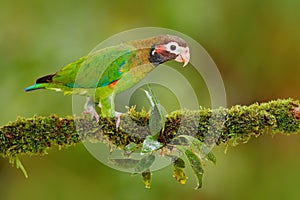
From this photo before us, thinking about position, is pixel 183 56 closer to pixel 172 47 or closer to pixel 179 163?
pixel 172 47

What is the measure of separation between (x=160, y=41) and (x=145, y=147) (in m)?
0.22

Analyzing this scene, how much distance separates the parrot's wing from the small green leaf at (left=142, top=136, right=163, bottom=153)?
0.14 meters

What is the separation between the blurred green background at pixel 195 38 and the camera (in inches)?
120

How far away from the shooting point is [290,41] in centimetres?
335

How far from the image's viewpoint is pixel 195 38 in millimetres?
3111

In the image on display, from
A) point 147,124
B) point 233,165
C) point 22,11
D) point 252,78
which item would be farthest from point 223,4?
point 147,124

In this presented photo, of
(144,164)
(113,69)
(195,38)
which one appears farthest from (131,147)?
(195,38)

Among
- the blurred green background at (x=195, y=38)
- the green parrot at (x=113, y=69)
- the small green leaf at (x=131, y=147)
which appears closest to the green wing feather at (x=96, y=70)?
the green parrot at (x=113, y=69)

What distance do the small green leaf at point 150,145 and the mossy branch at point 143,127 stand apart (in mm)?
59

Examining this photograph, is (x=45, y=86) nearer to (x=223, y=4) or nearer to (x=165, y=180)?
(x=165, y=180)

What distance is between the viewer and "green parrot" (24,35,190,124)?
1.26m

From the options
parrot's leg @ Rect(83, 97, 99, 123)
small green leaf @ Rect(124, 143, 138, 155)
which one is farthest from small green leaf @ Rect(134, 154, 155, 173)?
parrot's leg @ Rect(83, 97, 99, 123)

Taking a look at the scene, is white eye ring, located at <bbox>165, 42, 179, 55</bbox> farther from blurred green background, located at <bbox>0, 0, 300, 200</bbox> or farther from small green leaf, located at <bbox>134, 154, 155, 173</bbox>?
blurred green background, located at <bbox>0, 0, 300, 200</bbox>

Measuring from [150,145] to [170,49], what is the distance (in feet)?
0.64
